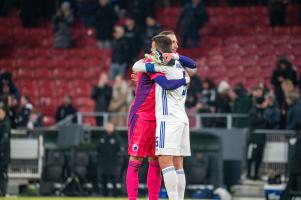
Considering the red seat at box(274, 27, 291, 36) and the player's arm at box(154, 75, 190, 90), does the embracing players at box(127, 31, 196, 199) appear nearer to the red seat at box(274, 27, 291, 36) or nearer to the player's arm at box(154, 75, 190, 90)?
the player's arm at box(154, 75, 190, 90)

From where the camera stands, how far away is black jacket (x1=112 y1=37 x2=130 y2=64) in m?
29.3

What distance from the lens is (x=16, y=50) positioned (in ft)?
107

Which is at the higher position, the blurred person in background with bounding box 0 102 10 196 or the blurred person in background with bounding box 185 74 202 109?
the blurred person in background with bounding box 185 74 202 109

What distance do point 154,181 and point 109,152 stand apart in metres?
9.87

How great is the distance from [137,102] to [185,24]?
15033mm

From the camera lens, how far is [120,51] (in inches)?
1155

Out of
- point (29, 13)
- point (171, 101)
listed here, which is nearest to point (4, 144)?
point (171, 101)

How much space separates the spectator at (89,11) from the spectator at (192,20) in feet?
10.00

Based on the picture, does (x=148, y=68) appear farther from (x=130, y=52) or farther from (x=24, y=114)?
(x=130, y=52)

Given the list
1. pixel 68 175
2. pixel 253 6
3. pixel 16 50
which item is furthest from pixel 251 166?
pixel 16 50

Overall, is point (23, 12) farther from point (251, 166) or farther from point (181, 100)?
point (181, 100)

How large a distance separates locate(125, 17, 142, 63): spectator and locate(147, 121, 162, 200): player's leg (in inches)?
579

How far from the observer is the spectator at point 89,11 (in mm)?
32062

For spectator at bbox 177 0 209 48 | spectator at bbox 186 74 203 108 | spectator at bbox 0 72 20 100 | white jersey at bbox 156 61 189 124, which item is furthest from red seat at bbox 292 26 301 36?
white jersey at bbox 156 61 189 124
